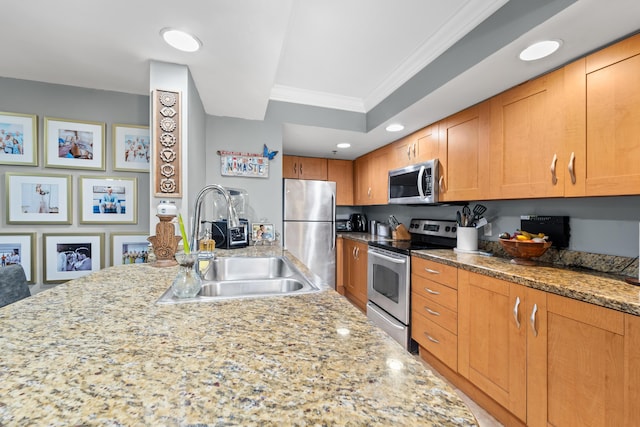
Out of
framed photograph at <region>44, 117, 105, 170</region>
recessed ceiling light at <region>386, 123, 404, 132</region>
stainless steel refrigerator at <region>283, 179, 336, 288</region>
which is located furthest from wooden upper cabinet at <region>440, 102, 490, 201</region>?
framed photograph at <region>44, 117, 105, 170</region>

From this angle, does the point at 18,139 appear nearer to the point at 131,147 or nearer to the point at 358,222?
the point at 131,147

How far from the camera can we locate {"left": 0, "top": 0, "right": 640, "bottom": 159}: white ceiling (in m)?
1.21

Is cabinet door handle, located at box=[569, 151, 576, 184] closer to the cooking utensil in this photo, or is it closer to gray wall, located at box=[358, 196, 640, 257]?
gray wall, located at box=[358, 196, 640, 257]

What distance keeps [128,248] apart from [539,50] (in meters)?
2.88

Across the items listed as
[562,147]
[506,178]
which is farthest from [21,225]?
[562,147]

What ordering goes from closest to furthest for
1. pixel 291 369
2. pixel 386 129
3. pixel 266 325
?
1. pixel 291 369
2. pixel 266 325
3. pixel 386 129

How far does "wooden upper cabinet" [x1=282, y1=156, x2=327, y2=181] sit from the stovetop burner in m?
1.47

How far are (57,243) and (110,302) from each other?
160cm

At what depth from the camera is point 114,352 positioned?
52 centimetres

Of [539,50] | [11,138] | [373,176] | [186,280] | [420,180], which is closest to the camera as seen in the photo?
[186,280]

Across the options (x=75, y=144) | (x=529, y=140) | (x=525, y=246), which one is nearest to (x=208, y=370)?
(x=525, y=246)

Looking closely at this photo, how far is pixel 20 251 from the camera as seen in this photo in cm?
181

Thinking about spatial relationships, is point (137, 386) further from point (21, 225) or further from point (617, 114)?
point (21, 225)

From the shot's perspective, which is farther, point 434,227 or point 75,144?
point 434,227
